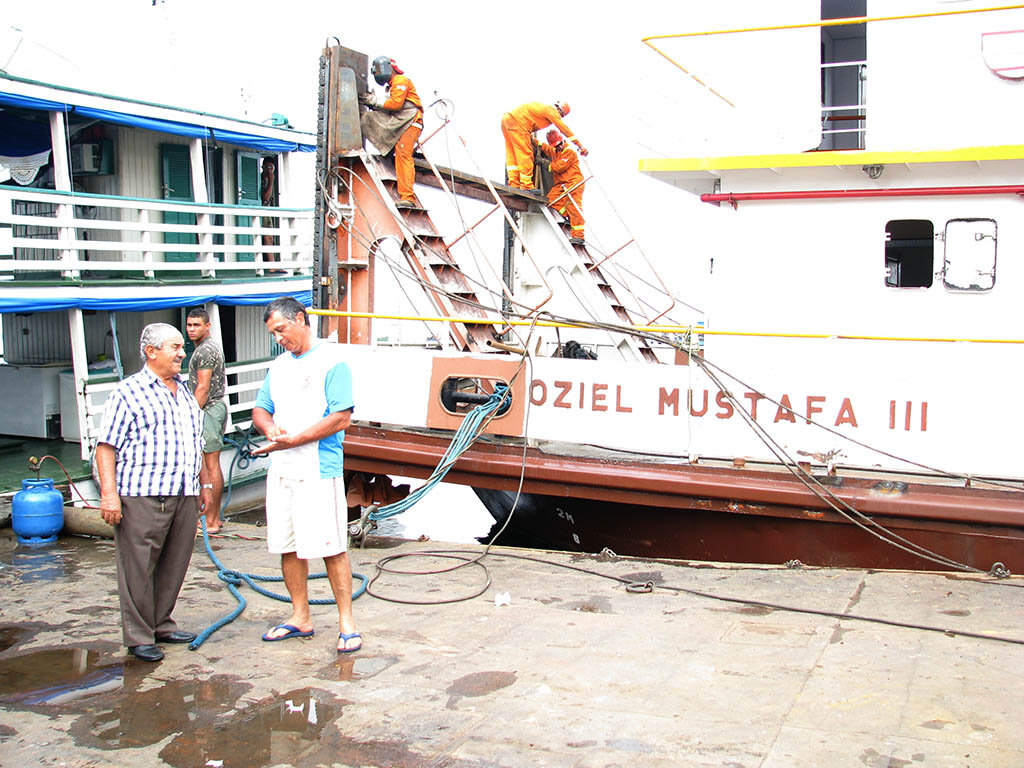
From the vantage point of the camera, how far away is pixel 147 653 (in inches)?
182

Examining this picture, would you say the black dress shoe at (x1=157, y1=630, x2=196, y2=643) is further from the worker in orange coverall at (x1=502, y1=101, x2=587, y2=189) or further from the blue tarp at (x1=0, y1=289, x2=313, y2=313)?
the worker in orange coverall at (x1=502, y1=101, x2=587, y2=189)

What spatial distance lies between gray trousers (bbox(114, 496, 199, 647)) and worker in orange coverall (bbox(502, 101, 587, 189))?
20.8 feet

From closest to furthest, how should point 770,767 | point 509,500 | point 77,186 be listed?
point 770,767 → point 509,500 → point 77,186

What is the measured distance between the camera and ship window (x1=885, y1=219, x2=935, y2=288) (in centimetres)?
788

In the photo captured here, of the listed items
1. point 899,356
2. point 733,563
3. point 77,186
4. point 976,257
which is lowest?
point 733,563

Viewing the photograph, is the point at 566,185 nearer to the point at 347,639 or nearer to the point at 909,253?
the point at 909,253

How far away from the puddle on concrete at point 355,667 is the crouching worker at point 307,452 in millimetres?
113

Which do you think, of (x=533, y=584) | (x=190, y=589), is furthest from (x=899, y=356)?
(x=190, y=589)

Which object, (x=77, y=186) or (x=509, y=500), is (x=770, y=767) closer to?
(x=509, y=500)

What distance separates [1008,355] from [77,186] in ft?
38.9

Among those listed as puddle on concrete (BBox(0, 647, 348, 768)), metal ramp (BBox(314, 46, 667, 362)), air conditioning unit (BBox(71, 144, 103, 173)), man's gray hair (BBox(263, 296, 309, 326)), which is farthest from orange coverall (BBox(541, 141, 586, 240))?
puddle on concrete (BBox(0, 647, 348, 768))

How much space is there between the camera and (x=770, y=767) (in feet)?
11.1

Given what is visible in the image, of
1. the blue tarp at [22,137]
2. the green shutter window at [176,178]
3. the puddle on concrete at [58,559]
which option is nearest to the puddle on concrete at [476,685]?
the puddle on concrete at [58,559]

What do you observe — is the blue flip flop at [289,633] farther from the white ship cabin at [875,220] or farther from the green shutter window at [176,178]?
the green shutter window at [176,178]
